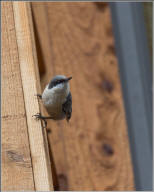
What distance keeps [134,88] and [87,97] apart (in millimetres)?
411

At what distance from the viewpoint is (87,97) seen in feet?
10.6

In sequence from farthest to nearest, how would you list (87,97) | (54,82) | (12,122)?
(87,97) < (54,82) < (12,122)

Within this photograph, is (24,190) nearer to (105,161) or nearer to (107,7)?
(105,161)

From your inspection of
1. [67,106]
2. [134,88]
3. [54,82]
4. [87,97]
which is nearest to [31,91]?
[54,82]

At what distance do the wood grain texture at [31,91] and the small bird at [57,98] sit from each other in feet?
1.02

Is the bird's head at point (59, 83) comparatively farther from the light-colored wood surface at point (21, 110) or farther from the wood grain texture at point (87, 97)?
the wood grain texture at point (87, 97)

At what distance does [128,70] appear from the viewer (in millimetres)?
3273

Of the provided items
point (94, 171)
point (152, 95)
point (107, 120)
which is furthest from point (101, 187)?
point (152, 95)

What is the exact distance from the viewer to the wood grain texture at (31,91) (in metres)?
1.67

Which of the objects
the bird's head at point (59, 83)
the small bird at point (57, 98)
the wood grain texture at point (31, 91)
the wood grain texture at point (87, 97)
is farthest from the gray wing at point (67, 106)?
the wood grain texture at point (87, 97)

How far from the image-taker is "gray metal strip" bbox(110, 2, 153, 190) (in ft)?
10.6

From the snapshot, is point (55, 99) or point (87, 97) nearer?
point (55, 99)

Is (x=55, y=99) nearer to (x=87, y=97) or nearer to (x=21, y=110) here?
(x=21, y=110)

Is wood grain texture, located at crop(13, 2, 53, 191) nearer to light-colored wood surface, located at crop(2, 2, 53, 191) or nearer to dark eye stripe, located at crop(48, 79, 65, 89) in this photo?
light-colored wood surface, located at crop(2, 2, 53, 191)
